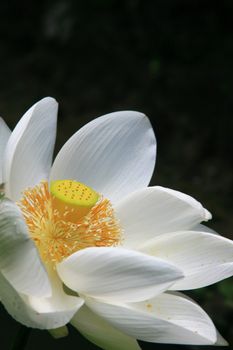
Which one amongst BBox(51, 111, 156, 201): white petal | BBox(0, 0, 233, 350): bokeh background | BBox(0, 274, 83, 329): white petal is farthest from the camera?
BBox(0, 0, 233, 350): bokeh background

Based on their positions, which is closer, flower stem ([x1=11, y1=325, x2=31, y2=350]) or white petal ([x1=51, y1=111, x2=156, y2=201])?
flower stem ([x1=11, y1=325, x2=31, y2=350])

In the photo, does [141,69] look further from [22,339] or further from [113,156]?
[22,339]

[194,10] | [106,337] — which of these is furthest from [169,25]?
[106,337]

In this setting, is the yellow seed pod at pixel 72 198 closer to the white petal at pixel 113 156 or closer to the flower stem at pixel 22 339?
the white petal at pixel 113 156

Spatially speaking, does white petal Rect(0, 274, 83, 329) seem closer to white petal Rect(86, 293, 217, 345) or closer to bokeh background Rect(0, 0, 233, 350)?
white petal Rect(86, 293, 217, 345)

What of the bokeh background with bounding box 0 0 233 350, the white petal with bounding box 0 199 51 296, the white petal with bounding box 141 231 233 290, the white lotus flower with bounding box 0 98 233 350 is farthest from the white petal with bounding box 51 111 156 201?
the bokeh background with bounding box 0 0 233 350

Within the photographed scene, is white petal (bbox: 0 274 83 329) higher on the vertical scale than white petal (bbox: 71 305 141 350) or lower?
higher
